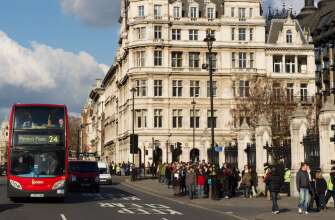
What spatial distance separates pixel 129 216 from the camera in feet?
78.3

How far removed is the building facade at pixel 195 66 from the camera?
89.9 metres

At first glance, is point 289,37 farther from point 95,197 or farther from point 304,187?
point 304,187

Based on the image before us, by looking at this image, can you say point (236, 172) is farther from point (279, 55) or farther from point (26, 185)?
point (279, 55)

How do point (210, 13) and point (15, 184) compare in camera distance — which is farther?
point (210, 13)

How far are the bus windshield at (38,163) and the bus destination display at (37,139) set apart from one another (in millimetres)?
385

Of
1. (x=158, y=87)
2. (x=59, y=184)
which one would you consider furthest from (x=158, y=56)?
(x=59, y=184)

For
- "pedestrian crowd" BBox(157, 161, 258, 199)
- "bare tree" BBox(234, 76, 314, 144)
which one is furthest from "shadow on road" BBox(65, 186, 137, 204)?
"bare tree" BBox(234, 76, 314, 144)

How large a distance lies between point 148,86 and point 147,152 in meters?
8.26

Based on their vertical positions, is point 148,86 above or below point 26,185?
above

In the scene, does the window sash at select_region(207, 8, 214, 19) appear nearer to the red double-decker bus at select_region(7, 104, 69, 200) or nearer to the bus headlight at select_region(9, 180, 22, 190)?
the red double-decker bus at select_region(7, 104, 69, 200)

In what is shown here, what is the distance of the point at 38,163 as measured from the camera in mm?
30125

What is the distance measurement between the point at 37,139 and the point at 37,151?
56cm

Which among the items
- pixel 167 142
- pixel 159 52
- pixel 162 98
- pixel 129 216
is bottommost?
pixel 129 216

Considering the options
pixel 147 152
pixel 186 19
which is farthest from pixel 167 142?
pixel 186 19
